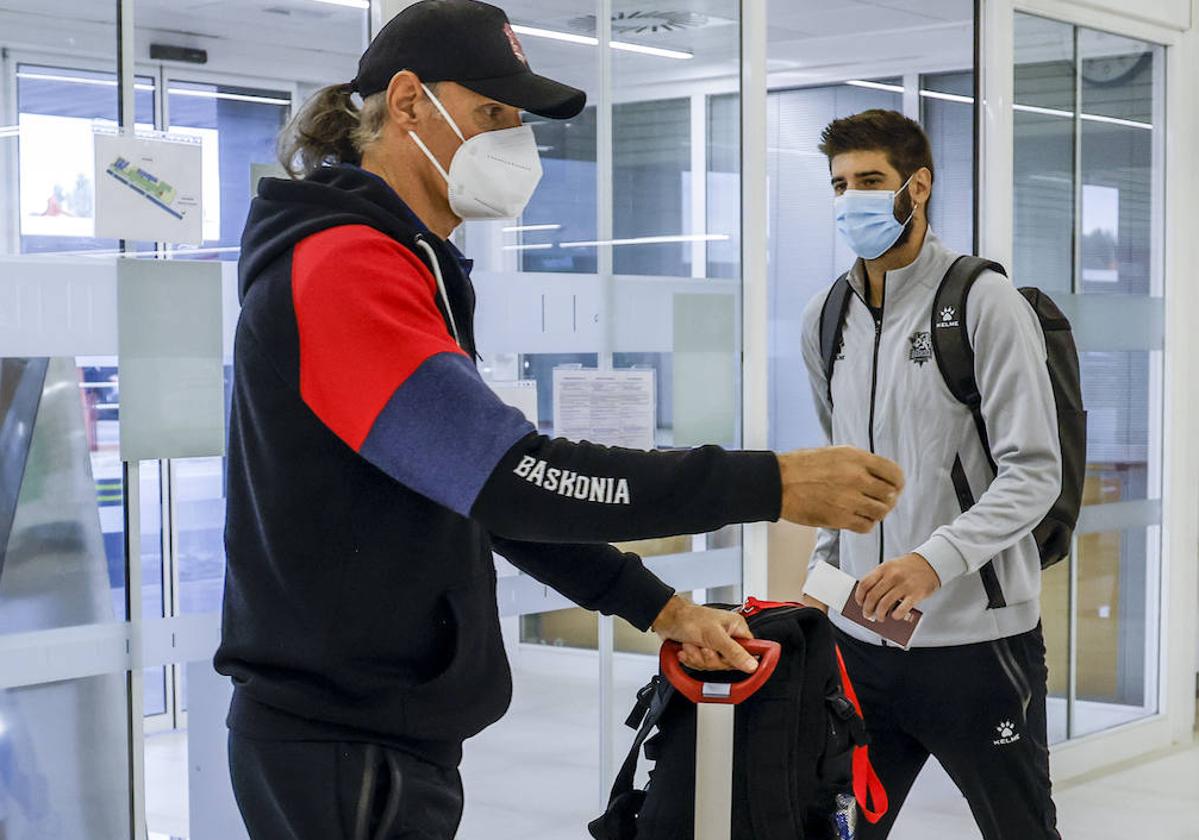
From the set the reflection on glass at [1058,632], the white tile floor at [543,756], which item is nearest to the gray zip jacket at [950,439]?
the white tile floor at [543,756]

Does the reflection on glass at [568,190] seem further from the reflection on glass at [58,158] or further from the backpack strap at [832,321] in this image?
the reflection on glass at [58,158]

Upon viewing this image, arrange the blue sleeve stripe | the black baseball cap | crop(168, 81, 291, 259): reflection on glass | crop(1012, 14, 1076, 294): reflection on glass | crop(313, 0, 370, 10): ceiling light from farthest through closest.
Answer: crop(1012, 14, 1076, 294): reflection on glass, crop(313, 0, 370, 10): ceiling light, crop(168, 81, 291, 259): reflection on glass, the black baseball cap, the blue sleeve stripe

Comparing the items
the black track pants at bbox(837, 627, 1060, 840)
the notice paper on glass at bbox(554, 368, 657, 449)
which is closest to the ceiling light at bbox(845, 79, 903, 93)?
the notice paper on glass at bbox(554, 368, 657, 449)

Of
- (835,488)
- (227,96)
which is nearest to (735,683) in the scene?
(835,488)

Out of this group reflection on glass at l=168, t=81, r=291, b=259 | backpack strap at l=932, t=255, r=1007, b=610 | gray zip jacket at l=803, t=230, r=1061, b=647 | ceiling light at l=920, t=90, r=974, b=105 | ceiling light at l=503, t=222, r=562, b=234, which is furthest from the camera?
ceiling light at l=920, t=90, r=974, b=105

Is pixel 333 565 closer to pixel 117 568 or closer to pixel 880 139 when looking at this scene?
pixel 117 568

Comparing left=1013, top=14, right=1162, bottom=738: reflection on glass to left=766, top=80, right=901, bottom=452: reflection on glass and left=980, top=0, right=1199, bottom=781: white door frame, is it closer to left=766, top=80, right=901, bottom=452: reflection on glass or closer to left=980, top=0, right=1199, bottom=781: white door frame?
left=980, top=0, right=1199, bottom=781: white door frame

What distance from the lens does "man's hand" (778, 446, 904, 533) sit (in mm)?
1397

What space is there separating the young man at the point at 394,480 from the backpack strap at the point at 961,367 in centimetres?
132

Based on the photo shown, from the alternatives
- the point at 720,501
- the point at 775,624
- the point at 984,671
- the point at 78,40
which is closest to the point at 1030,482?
the point at 984,671

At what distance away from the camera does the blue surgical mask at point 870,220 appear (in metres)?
2.97

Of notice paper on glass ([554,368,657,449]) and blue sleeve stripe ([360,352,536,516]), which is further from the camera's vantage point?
notice paper on glass ([554,368,657,449])

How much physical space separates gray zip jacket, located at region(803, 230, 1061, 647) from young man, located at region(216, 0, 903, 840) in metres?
1.25

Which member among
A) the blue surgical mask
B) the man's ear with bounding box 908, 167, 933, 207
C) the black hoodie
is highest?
the man's ear with bounding box 908, 167, 933, 207
